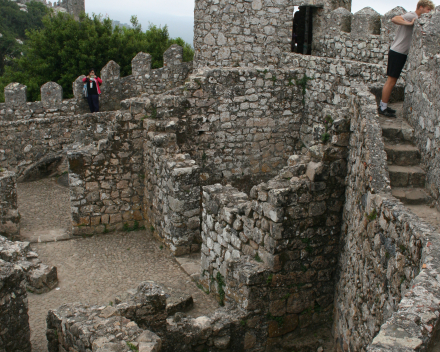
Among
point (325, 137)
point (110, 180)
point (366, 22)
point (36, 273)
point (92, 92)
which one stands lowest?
point (36, 273)

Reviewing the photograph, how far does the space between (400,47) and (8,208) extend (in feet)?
22.9

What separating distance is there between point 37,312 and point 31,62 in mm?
15946

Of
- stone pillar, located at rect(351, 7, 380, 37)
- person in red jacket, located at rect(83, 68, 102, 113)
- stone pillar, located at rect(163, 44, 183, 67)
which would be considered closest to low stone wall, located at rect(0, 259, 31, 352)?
stone pillar, located at rect(351, 7, 380, 37)

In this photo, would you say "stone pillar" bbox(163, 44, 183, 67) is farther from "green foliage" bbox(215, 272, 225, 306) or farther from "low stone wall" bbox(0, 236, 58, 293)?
"green foliage" bbox(215, 272, 225, 306)

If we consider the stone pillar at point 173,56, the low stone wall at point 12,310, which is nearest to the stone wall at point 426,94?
the low stone wall at point 12,310

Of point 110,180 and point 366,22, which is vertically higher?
point 366,22

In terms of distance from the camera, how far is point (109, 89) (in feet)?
49.8

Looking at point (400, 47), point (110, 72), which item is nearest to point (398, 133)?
point (400, 47)

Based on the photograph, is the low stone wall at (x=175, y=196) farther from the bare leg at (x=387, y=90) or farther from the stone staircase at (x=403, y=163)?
the stone staircase at (x=403, y=163)

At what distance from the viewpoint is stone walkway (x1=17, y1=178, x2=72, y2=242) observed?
888 centimetres

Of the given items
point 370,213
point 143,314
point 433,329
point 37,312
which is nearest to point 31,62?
point 37,312

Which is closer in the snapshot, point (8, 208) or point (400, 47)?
point (400, 47)

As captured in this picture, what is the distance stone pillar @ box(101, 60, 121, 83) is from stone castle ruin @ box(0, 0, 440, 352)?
5.31 m

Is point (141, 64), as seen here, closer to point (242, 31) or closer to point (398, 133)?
point (242, 31)
